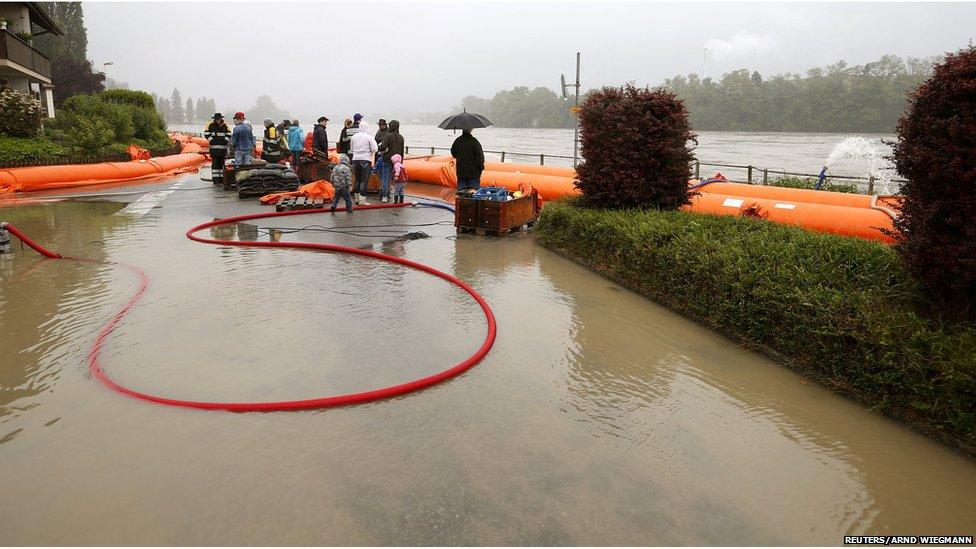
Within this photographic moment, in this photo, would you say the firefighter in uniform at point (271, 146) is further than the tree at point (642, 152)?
Yes

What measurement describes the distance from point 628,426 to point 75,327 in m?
4.80

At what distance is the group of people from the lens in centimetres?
1148

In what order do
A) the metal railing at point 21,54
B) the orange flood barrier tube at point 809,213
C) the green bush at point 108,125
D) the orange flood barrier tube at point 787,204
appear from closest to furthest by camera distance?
the orange flood barrier tube at point 809,213
the orange flood barrier tube at point 787,204
the green bush at point 108,125
the metal railing at point 21,54

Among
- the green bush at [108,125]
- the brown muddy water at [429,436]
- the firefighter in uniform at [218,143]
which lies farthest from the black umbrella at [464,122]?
the green bush at [108,125]

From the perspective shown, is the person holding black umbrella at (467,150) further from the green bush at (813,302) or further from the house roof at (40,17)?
the house roof at (40,17)

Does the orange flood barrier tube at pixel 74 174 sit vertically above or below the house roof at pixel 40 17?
below

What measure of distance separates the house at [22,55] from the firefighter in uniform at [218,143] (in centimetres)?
1337

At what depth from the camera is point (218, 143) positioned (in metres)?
16.8

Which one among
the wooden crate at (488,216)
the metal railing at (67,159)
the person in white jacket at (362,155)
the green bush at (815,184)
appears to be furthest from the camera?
the green bush at (815,184)

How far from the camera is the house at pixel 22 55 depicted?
23.5m

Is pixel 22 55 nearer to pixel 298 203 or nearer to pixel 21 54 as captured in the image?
pixel 21 54

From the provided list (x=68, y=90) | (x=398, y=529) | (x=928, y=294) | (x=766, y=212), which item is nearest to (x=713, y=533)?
(x=398, y=529)

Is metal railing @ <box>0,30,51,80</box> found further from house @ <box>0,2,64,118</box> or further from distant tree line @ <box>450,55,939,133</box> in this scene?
distant tree line @ <box>450,55,939,133</box>

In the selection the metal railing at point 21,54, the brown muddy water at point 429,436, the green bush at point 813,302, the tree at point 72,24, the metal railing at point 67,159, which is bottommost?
the brown muddy water at point 429,436
